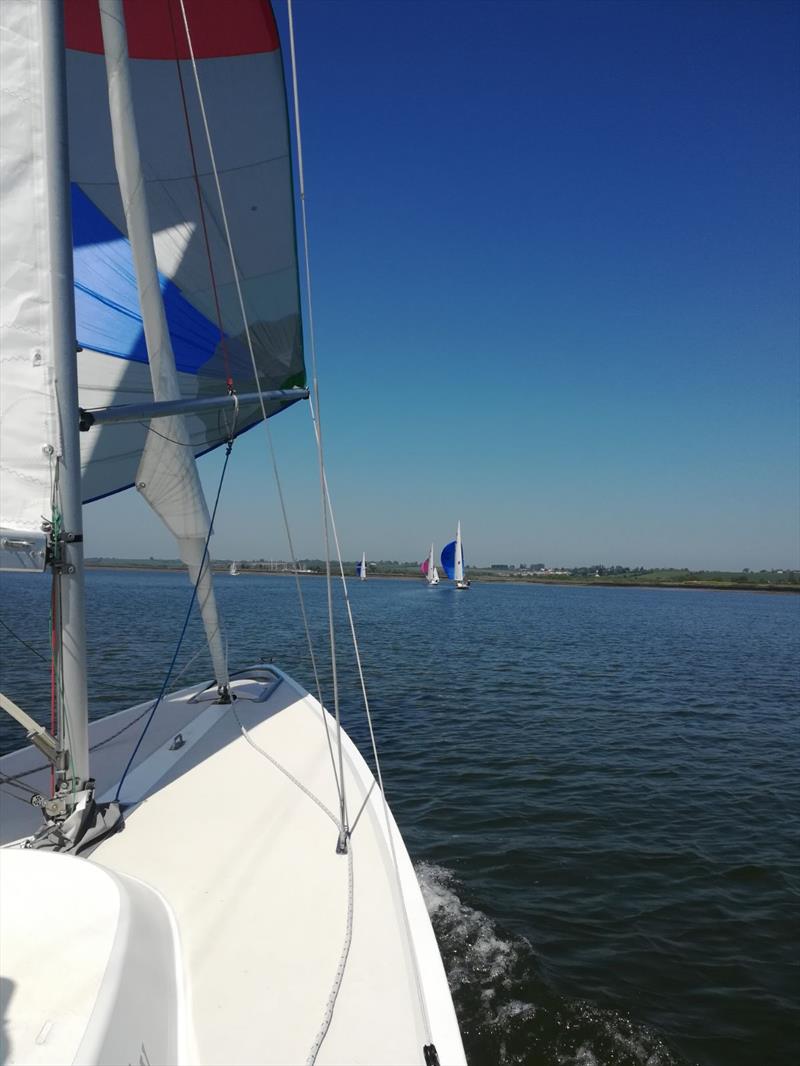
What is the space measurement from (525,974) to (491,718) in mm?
7758

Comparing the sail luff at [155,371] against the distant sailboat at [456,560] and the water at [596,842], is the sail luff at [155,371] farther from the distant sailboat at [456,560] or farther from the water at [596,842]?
the distant sailboat at [456,560]

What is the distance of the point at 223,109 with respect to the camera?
22.3 feet

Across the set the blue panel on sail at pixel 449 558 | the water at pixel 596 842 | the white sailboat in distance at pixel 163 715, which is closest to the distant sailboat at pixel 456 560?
the blue panel on sail at pixel 449 558

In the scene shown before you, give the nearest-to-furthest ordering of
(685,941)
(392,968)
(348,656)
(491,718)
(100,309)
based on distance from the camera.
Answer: (392,968), (685,941), (100,309), (491,718), (348,656)

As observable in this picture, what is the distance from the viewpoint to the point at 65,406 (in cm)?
353

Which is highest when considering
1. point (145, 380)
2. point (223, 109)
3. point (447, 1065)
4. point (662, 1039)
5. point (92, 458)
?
point (223, 109)

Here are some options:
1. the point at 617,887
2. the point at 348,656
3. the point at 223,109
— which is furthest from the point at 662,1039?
the point at 348,656

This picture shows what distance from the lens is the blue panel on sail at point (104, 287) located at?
6641 mm

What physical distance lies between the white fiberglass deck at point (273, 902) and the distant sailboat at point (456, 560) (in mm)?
75166

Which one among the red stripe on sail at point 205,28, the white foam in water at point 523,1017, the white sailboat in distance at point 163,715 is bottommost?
the white foam in water at point 523,1017

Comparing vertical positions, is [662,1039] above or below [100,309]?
below

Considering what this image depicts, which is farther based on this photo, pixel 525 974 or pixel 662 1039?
pixel 525 974

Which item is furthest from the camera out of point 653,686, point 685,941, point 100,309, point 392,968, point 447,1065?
point 653,686

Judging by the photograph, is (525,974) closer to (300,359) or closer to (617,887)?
(617,887)
